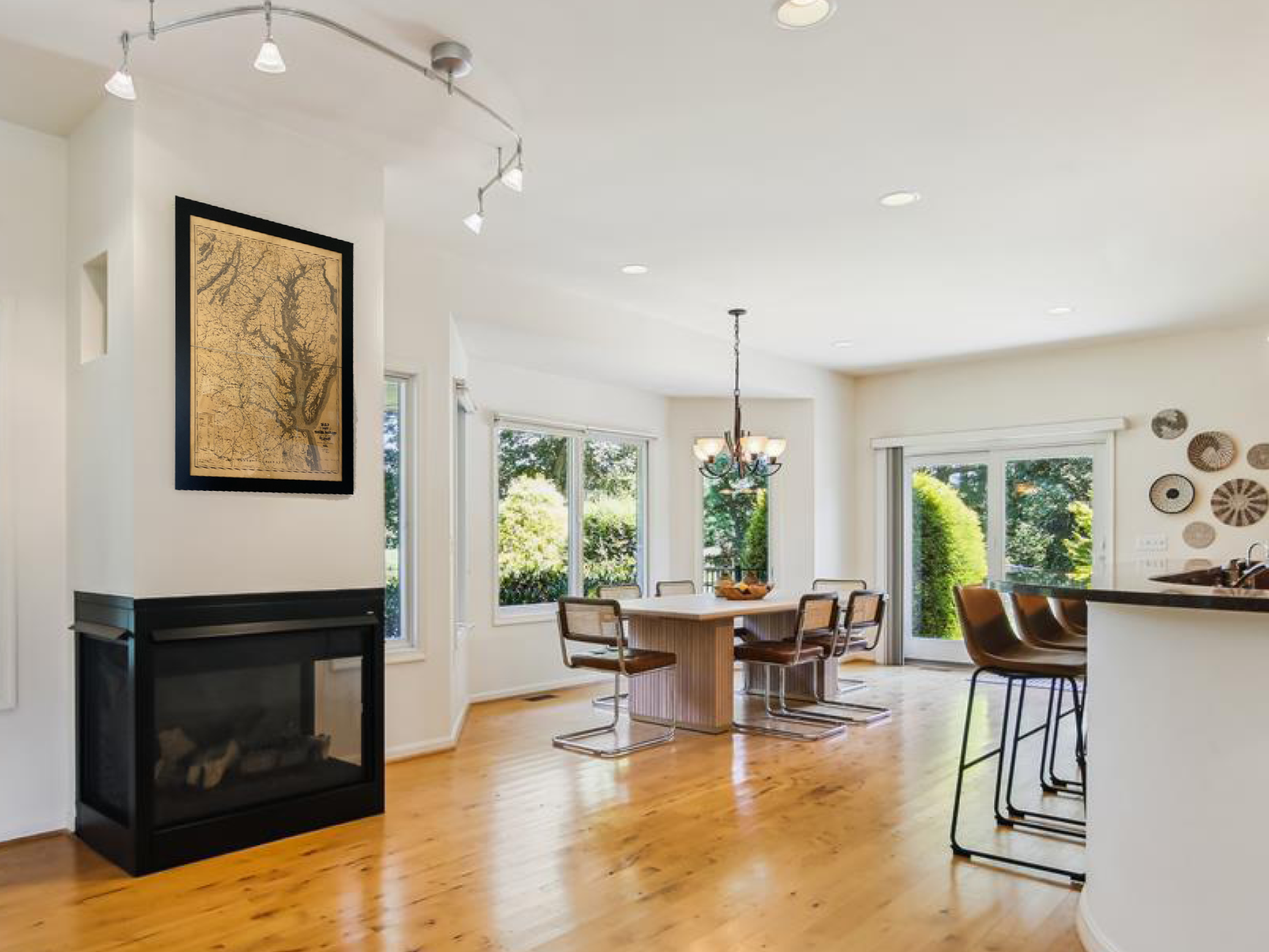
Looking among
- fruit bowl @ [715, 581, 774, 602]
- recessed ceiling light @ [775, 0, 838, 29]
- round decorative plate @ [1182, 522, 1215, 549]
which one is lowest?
fruit bowl @ [715, 581, 774, 602]

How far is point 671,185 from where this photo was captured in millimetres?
4023

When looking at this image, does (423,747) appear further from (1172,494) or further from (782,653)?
(1172,494)

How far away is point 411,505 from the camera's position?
482 cm

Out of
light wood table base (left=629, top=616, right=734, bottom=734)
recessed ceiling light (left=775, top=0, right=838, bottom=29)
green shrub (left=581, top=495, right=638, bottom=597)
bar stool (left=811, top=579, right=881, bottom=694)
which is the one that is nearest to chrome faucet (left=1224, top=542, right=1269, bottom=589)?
recessed ceiling light (left=775, top=0, right=838, bottom=29)

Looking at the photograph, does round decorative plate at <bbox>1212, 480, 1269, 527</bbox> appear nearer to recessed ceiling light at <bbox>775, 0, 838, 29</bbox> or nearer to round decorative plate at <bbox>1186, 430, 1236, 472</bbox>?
round decorative plate at <bbox>1186, 430, 1236, 472</bbox>

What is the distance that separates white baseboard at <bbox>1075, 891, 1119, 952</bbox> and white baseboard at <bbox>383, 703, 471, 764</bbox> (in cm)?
307

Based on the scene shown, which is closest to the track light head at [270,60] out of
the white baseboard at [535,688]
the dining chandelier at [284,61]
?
the dining chandelier at [284,61]

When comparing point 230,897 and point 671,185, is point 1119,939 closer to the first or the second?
point 230,897

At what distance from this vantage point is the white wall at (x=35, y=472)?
342cm

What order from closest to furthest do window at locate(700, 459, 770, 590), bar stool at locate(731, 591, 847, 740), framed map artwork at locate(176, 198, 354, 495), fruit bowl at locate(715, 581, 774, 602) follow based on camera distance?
1. framed map artwork at locate(176, 198, 354, 495)
2. bar stool at locate(731, 591, 847, 740)
3. fruit bowl at locate(715, 581, 774, 602)
4. window at locate(700, 459, 770, 590)

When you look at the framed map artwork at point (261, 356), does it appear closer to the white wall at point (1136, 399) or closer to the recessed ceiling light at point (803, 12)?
the recessed ceiling light at point (803, 12)

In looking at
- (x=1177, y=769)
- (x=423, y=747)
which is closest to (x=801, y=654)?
(x=423, y=747)

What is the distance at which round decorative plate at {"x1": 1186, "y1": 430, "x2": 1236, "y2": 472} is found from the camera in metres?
6.60

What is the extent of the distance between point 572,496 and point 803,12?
496 cm
